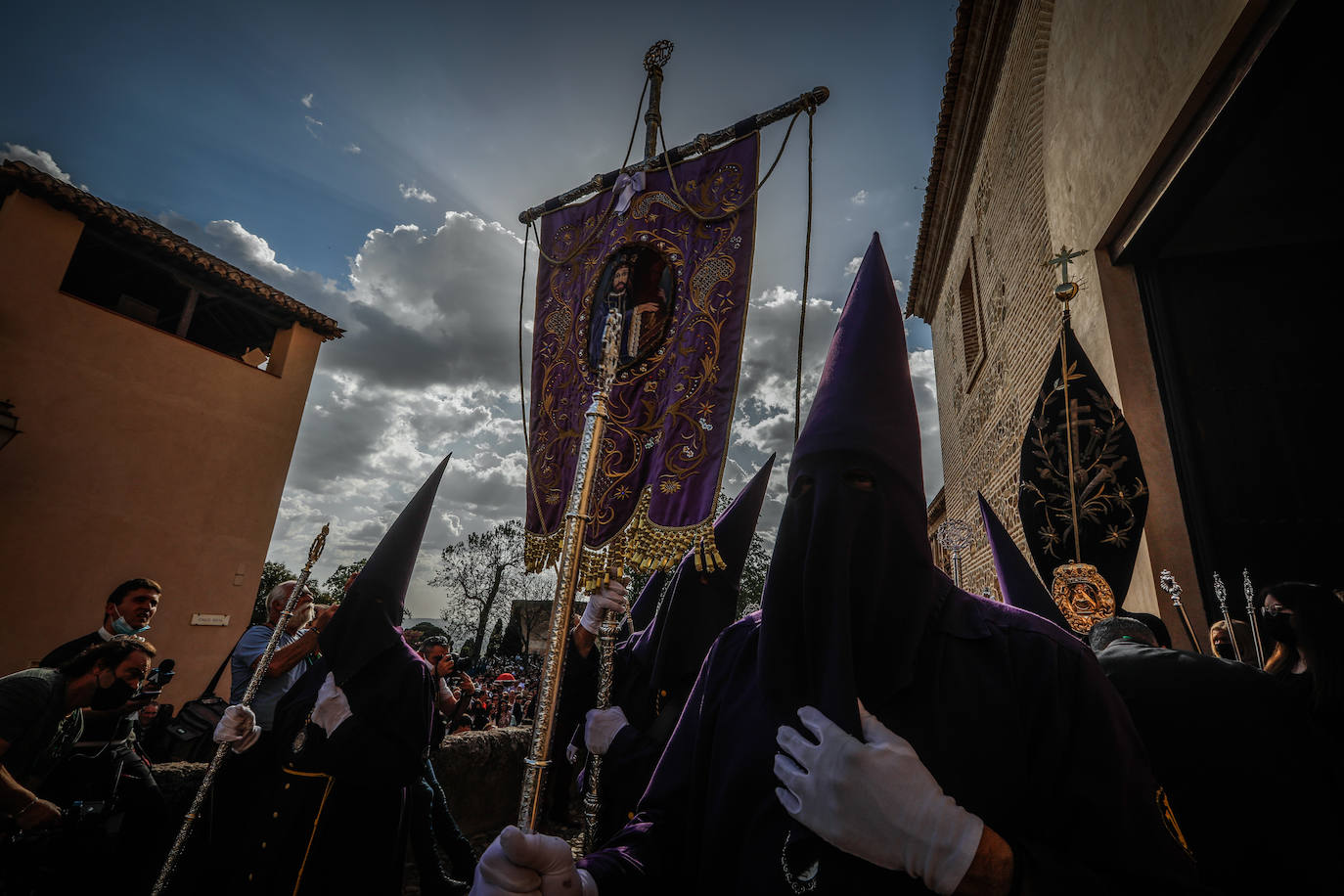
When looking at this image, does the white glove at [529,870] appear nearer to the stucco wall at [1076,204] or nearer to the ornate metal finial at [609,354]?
the ornate metal finial at [609,354]

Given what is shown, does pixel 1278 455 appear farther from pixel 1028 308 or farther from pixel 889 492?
pixel 889 492

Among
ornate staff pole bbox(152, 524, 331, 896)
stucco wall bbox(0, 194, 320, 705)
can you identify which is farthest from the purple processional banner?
stucco wall bbox(0, 194, 320, 705)

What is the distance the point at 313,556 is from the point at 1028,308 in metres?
6.90

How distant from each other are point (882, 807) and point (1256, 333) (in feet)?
17.7

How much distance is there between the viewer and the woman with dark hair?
1.79m

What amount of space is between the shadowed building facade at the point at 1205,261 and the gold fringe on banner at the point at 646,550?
3.10 metres

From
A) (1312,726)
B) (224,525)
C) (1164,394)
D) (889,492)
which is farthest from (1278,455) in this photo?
(224,525)

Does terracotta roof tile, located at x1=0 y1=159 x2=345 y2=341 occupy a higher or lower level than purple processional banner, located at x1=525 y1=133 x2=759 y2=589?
higher

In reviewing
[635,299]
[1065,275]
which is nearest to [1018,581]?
[635,299]

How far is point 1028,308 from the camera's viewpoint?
242 inches

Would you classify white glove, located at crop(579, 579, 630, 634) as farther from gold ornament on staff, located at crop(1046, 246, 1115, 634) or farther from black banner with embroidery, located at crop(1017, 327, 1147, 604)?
black banner with embroidery, located at crop(1017, 327, 1147, 604)

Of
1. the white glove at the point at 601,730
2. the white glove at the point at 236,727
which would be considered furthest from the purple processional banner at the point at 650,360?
the white glove at the point at 236,727

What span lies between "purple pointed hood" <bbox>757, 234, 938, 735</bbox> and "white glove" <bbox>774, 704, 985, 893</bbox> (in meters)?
0.09

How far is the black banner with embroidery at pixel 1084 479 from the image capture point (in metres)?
3.65
